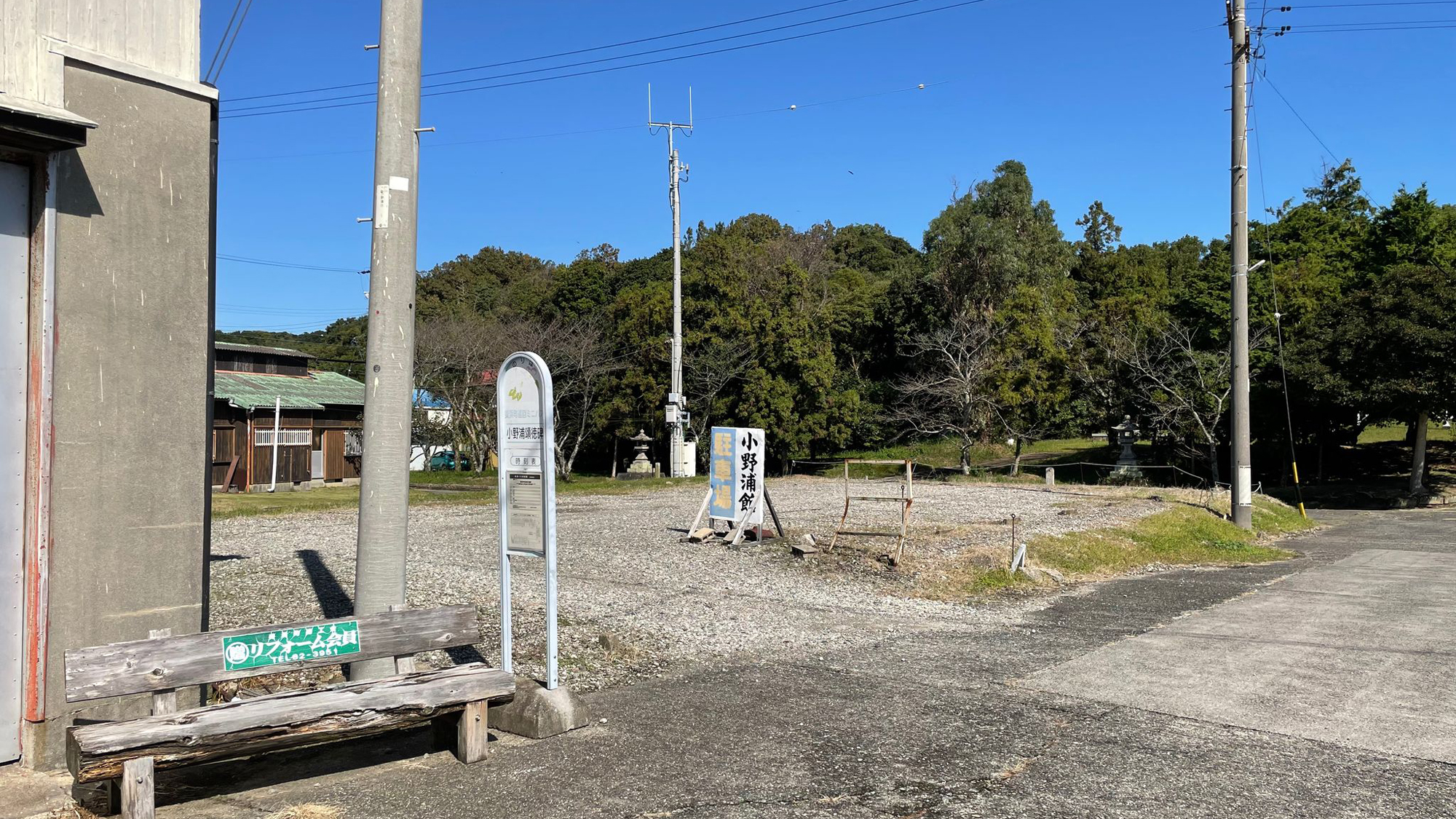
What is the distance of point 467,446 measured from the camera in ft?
115

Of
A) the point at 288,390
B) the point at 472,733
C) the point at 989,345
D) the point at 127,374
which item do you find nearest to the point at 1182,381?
the point at 989,345

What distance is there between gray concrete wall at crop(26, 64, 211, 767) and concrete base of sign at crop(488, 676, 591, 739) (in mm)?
1640

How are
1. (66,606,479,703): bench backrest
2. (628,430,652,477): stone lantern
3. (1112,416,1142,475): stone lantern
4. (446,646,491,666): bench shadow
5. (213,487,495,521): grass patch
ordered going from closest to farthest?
(66,606,479,703): bench backrest
(446,646,491,666): bench shadow
(213,487,495,521): grass patch
(1112,416,1142,475): stone lantern
(628,430,652,477): stone lantern

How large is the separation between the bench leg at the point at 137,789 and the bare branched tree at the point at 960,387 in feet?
94.7

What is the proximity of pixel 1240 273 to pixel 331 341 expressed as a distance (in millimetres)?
57269

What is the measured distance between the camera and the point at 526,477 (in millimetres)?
5508

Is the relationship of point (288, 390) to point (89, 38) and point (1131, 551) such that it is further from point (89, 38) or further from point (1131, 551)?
point (89, 38)

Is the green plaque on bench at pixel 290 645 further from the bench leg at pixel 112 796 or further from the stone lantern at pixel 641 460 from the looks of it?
the stone lantern at pixel 641 460

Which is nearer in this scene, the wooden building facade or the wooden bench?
the wooden bench

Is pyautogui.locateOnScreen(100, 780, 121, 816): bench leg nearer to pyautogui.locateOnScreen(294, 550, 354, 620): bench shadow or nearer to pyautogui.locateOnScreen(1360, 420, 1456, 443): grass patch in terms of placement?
pyautogui.locateOnScreen(294, 550, 354, 620): bench shadow

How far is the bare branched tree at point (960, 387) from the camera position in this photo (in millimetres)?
32562

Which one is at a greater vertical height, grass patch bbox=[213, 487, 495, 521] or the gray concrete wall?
the gray concrete wall

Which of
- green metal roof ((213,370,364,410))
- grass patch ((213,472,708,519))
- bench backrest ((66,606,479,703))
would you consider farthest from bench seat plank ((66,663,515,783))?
green metal roof ((213,370,364,410))

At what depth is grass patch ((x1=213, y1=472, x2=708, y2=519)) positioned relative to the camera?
1888 cm
